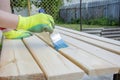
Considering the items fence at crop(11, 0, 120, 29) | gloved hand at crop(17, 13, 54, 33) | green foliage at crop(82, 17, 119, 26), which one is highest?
gloved hand at crop(17, 13, 54, 33)

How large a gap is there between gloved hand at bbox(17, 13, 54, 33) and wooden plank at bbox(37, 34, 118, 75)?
13 cm

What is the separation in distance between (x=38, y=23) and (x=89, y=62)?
0.36 m

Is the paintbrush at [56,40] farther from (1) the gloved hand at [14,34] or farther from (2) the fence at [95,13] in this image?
(2) the fence at [95,13]

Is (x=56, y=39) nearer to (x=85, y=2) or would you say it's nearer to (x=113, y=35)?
(x=113, y=35)

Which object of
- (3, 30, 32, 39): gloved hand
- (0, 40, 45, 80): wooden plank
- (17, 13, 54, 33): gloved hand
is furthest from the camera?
(3, 30, 32, 39): gloved hand

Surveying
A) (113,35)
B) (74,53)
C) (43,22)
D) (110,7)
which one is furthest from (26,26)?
(110,7)

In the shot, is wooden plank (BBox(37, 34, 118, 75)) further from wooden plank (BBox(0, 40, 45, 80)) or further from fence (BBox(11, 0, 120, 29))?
fence (BBox(11, 0, 120, 29))

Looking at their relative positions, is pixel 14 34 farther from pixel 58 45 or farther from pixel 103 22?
pixel 103 22

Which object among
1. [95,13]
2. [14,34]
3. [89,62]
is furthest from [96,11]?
[89,62]

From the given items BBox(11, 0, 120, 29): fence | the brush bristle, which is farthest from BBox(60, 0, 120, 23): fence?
the brush bristle

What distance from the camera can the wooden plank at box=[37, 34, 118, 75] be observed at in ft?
2.83

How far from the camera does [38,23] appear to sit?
1221mm

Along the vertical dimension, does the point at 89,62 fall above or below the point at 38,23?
below

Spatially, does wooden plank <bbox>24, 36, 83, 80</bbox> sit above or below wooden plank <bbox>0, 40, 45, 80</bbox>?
below
